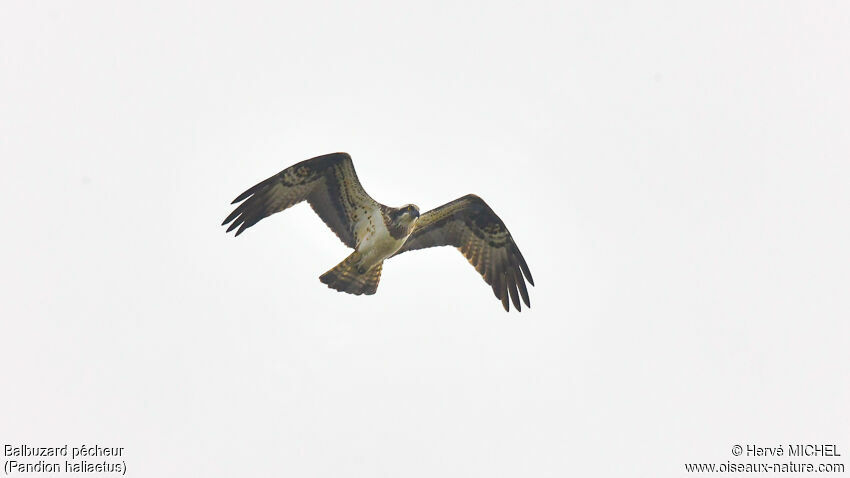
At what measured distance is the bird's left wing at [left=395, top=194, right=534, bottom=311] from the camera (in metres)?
20.2

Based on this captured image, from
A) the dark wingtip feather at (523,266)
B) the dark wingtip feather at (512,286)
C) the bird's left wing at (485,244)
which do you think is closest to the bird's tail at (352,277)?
the bird's left wing at (485,244)

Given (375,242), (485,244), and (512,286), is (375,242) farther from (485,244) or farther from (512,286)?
(512,286)

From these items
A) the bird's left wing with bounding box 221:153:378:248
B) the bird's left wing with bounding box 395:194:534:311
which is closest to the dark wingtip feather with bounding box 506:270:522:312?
the bird's left wing with bounding box 395:194:534:311

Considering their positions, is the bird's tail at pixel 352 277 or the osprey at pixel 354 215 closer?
the osprey at pixel 354 215

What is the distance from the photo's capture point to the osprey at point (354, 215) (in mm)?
19016

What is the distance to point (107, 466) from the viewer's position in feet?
71.3

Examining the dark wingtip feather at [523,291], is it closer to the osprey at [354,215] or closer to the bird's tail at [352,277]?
the osprey at [354,215]

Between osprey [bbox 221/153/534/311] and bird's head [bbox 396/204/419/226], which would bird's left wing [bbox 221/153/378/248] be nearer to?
osprey [bbox 221/153/534/311]

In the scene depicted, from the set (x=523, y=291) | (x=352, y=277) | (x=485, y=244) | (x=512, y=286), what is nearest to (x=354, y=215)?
(x=352, y=277)

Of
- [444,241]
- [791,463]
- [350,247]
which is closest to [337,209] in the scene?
[350,247]

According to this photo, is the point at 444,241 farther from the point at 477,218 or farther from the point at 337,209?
the point at 337,209

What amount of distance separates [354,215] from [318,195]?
68 centimetres

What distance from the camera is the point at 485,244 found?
806 inches

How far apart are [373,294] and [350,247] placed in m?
0.87
